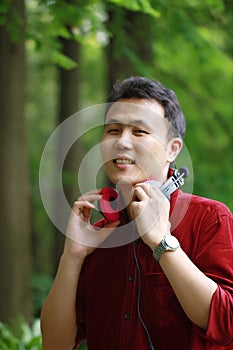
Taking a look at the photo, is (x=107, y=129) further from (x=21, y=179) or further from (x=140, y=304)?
(x=21, y=179)

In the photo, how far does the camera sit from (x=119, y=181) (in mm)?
2287

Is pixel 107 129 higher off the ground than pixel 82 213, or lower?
higher

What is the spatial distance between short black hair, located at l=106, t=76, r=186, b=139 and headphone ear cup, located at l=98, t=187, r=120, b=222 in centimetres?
36

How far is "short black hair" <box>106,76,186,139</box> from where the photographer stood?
7.93 ft

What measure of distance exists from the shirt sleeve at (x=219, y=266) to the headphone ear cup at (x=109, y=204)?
1.37ft

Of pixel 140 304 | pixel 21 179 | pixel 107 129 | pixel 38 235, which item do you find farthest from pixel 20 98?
pixel 38 235

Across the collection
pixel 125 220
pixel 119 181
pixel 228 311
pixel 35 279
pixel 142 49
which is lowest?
pixel 35 279

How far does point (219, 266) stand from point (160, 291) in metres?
0.28

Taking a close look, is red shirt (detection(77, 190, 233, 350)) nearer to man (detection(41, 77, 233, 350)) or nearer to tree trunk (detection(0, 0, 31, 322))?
man (detection(41, 77, 233, 350))

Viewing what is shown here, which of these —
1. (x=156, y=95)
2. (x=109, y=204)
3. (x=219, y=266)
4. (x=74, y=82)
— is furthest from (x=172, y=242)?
(x=74, y=82)

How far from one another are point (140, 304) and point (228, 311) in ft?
1.31

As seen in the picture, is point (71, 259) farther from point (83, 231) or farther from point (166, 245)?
point (166, 245)

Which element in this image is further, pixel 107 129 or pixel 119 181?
pixel 107 129

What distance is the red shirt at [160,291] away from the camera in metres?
2.04
